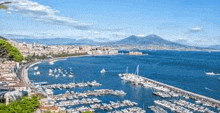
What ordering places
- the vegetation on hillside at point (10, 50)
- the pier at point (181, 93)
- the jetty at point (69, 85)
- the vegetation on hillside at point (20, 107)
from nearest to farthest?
the vegetation on hillside at point (20, 107)
the pier at point (181, 93)
the jetty at point (69, 85)
the vegetation on hillside at point (10, 50)

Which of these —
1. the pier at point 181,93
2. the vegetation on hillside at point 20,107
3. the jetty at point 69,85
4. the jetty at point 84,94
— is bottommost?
the pier at point 181,93

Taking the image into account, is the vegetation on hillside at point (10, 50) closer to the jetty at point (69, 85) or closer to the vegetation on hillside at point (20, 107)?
the jetty at point (69, 85)

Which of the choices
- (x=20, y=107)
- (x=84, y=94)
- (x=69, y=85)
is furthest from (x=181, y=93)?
(x=20, y=107)

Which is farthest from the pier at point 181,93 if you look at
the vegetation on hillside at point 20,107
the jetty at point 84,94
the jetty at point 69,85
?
the vegetation on hillside at point 20,107

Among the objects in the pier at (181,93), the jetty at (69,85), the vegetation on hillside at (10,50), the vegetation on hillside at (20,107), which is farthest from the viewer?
the vegetation on hillside at (10,50)

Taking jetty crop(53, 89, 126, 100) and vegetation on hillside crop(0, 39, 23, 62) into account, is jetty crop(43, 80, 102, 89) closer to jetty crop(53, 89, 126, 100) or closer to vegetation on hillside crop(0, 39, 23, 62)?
jetty crop(53, 89, 126, 100)

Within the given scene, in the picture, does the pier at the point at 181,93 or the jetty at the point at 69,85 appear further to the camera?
the jetty at the point at 69,85

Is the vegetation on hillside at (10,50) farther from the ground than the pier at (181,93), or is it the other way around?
the vegetation on hillside at (10,50)

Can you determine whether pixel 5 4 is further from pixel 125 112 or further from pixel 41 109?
pixel 125 112

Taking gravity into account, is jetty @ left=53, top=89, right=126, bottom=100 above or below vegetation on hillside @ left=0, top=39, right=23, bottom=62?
below

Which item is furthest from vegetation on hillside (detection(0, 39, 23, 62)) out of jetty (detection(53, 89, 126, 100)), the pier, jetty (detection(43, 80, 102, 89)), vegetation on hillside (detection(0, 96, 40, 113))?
vegetation on hillside (detection(0, 96, 40, 113))

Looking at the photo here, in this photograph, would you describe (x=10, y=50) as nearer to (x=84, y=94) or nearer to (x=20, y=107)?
(x=84, y=94)

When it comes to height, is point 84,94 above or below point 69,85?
below

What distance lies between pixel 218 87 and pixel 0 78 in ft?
80.4
